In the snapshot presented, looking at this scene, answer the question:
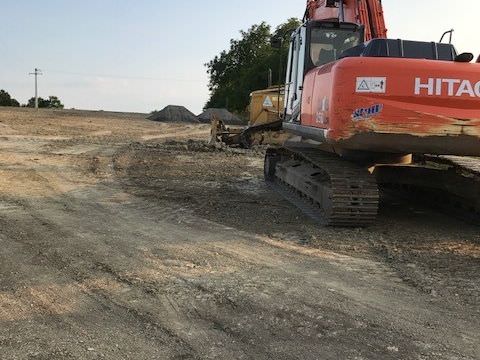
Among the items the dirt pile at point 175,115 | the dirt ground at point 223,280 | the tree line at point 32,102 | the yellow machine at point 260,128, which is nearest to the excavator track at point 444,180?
the dirt ground at point 223,280

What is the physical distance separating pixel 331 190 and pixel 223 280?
102 inches

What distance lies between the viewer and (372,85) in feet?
20.4

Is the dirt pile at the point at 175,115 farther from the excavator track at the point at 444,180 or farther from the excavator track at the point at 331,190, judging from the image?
the excavator track at the point at 444,180

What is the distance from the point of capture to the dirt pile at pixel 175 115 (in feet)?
151

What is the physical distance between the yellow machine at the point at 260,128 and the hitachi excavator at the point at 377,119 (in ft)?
25.7

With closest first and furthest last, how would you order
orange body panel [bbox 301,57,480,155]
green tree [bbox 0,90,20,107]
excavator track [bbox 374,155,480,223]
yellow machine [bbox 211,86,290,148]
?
orange body panel [bbox 301,57,480,155] < excavator track [bbox 374,155,480,223] < yellow machine [bbox 211,86,290,148] < green tree [bbox 0,90,20,107]

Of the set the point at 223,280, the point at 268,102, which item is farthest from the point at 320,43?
the point at 268,102

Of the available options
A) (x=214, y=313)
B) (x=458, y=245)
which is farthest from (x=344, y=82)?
(x=214, y=313)

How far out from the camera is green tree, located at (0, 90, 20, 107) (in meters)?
79.0

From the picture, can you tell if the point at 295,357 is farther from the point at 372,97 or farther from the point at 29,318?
the point at 372,97

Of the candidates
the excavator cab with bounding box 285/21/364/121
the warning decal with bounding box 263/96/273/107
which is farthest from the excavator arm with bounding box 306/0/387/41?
the warning decal with bounding box 263/96/273/107

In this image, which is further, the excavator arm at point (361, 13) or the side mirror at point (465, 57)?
the excavator arm at point (361, 13)

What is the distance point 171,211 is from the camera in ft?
25.3

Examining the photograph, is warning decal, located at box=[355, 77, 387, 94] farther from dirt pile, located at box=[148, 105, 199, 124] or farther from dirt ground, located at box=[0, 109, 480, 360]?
dirt pile, located at box=[148, 105, 199, 124]
